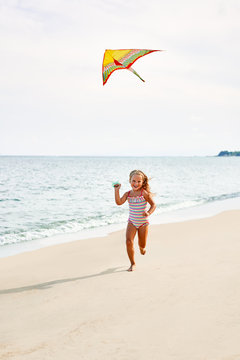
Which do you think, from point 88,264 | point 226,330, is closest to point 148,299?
point 226,330

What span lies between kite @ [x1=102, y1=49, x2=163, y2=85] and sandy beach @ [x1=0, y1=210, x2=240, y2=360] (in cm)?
326

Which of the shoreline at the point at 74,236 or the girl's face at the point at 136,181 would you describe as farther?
the shoreline at the point at 74,236

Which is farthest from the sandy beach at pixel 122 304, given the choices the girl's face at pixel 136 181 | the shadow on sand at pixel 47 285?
the girl's face at pixel 136 181

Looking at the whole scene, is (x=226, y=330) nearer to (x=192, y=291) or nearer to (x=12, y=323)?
(x=192, y=291)

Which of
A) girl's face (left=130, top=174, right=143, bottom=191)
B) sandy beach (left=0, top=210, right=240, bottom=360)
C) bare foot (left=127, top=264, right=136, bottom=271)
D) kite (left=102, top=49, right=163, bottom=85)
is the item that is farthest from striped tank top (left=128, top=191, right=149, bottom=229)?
kite (left=102, top=49, right=163, bottom=85)

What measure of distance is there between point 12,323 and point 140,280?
1955 mm

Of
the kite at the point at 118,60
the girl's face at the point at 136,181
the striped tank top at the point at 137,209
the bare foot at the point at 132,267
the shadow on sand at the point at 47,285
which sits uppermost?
the kite at the point at 118,60

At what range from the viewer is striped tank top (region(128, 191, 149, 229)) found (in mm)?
5652

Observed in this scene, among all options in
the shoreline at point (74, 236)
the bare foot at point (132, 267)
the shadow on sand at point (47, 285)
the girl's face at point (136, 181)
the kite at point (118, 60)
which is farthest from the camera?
the shoreline at point (74, 236)

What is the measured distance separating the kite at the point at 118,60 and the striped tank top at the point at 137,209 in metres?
1.95

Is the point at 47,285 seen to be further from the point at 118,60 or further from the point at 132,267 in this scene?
the point at 118,60

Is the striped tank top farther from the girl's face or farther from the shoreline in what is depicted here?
the shoreline

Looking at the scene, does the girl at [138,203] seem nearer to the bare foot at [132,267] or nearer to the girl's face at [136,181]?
the girl's face at [136,181]

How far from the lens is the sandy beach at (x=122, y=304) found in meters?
3.20
